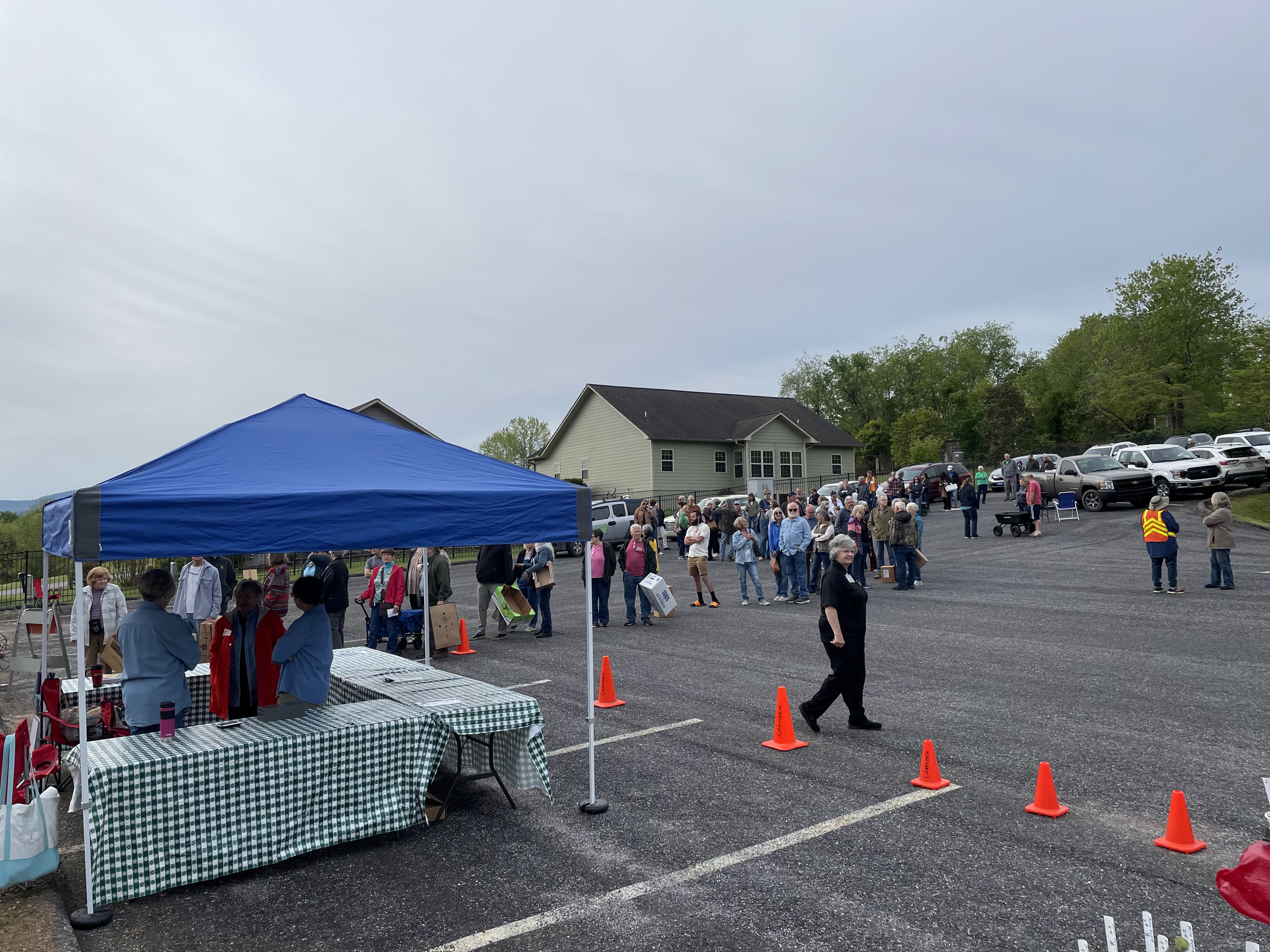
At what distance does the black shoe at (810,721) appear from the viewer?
783 centimetres

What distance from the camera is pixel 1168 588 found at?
1551 centimetres

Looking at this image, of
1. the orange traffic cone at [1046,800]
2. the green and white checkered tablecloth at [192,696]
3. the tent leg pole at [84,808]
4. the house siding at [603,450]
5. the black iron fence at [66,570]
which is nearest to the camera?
the tent leg pole at [84,808]

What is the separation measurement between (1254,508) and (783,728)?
2514 centimetres

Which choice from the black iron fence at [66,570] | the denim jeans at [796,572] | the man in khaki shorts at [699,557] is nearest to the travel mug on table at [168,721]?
the man in khaki shorts at [699,557]

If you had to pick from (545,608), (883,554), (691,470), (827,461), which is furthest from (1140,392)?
(545,608)

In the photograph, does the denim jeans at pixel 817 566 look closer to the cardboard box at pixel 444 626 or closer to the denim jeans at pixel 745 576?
the denim jeans at pixel 745 576

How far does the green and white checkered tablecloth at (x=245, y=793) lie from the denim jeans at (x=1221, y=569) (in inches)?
589

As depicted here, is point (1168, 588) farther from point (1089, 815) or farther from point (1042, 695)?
point (1089, 815)

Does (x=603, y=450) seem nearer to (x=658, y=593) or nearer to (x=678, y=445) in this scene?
(x=678, y=445)

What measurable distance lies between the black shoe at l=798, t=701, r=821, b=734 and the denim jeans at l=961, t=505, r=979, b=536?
1919cm

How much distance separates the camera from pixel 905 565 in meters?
17.8

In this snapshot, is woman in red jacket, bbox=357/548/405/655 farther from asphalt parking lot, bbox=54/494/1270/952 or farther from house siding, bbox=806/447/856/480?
house siding, bbox=806/447/856/480

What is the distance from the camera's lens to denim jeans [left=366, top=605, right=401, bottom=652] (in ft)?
42.7

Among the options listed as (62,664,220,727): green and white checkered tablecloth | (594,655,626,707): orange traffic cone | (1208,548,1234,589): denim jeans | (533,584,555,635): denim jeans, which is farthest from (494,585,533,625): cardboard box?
(1208,548,1234,589): denim jeans
